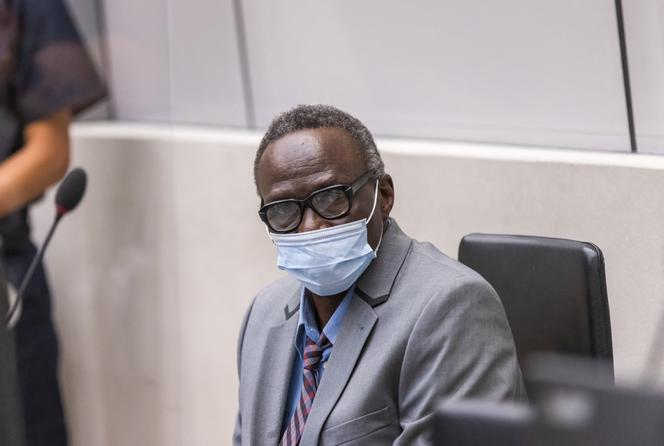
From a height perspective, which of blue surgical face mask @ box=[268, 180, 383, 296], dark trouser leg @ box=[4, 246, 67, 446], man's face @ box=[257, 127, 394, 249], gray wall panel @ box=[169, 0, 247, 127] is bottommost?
dark trouser leg @ box=[4, 246, 67, 446]

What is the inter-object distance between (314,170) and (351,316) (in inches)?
11.2

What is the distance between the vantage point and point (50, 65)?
3000mm

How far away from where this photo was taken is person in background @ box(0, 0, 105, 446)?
279 centimetres

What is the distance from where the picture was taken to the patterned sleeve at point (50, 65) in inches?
113

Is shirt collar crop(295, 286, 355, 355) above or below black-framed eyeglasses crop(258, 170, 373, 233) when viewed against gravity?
below

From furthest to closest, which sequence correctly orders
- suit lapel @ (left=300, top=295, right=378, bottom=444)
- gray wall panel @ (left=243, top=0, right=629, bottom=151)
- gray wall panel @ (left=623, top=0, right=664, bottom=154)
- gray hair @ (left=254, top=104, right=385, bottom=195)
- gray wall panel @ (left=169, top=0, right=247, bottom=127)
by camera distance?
gray wall panel @ (left=169, top=0, right=247, bottom=127), gray wall panel @ (left=243, top=0, right=629, bottom=151), gray wall panel @ (left=623, top=0, right=664, bottom=154), gray hair @ (left=254, top=104, right=385, bottom=195), suit lapel @ (left=300, top=295, right=378, bottom=444)

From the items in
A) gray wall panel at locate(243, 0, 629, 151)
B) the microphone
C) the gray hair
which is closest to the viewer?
the gray hair

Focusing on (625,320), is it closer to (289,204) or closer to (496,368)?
(496,368)

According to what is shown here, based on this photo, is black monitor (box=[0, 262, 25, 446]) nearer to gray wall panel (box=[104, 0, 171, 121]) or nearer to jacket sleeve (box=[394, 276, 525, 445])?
jacket sleeve (box=[394, 276, 525, 445])

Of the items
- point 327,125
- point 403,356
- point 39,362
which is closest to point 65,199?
point 39,362

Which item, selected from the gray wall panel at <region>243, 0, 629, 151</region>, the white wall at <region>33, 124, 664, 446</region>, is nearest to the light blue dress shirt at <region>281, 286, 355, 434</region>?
the gray wall panel at <region>243, 0, 629, 151</region>

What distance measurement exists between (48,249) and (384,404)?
1.57 m

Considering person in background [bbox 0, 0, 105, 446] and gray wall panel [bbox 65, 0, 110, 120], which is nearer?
person in background [bbox 0, 0, 105, 446]

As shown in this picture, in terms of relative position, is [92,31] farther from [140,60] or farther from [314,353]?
[314,353]
